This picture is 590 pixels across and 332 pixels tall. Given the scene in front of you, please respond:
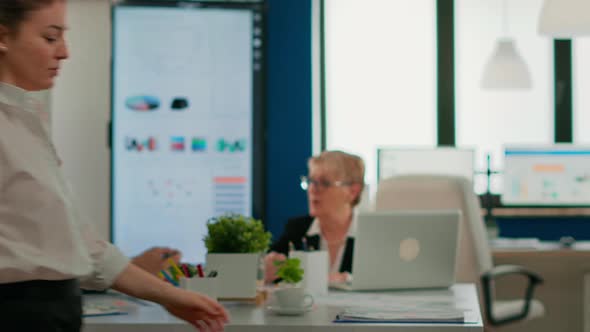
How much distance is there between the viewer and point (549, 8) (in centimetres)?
462

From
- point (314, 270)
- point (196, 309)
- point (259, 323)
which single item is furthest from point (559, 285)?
point (196, 309)

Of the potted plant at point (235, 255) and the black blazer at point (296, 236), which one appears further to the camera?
the black blazer at point (296, 236)

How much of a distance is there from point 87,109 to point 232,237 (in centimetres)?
233

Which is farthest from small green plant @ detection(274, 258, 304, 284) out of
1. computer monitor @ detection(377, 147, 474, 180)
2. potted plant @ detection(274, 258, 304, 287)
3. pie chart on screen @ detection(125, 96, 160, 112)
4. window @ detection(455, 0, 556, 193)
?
window @ detection(455, 0, 556, 193)

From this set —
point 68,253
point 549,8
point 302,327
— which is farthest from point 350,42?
point 68,253

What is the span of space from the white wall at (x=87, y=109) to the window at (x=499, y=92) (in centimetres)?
366

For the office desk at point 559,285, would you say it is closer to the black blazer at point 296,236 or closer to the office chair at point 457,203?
the office chair at point 457,203

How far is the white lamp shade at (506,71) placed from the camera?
6621 millimetres

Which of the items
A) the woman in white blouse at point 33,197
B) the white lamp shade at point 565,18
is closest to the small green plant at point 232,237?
the woman in white blouse at point 33,197

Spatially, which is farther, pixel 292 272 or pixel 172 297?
pixel 292 272

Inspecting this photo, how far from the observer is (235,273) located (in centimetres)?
255

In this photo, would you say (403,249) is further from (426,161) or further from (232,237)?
(426,161)

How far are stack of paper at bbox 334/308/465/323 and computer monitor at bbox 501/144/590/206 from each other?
3904 mm

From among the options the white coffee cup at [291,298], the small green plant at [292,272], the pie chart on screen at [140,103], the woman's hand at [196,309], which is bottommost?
the white coffee cup at [291,298]
